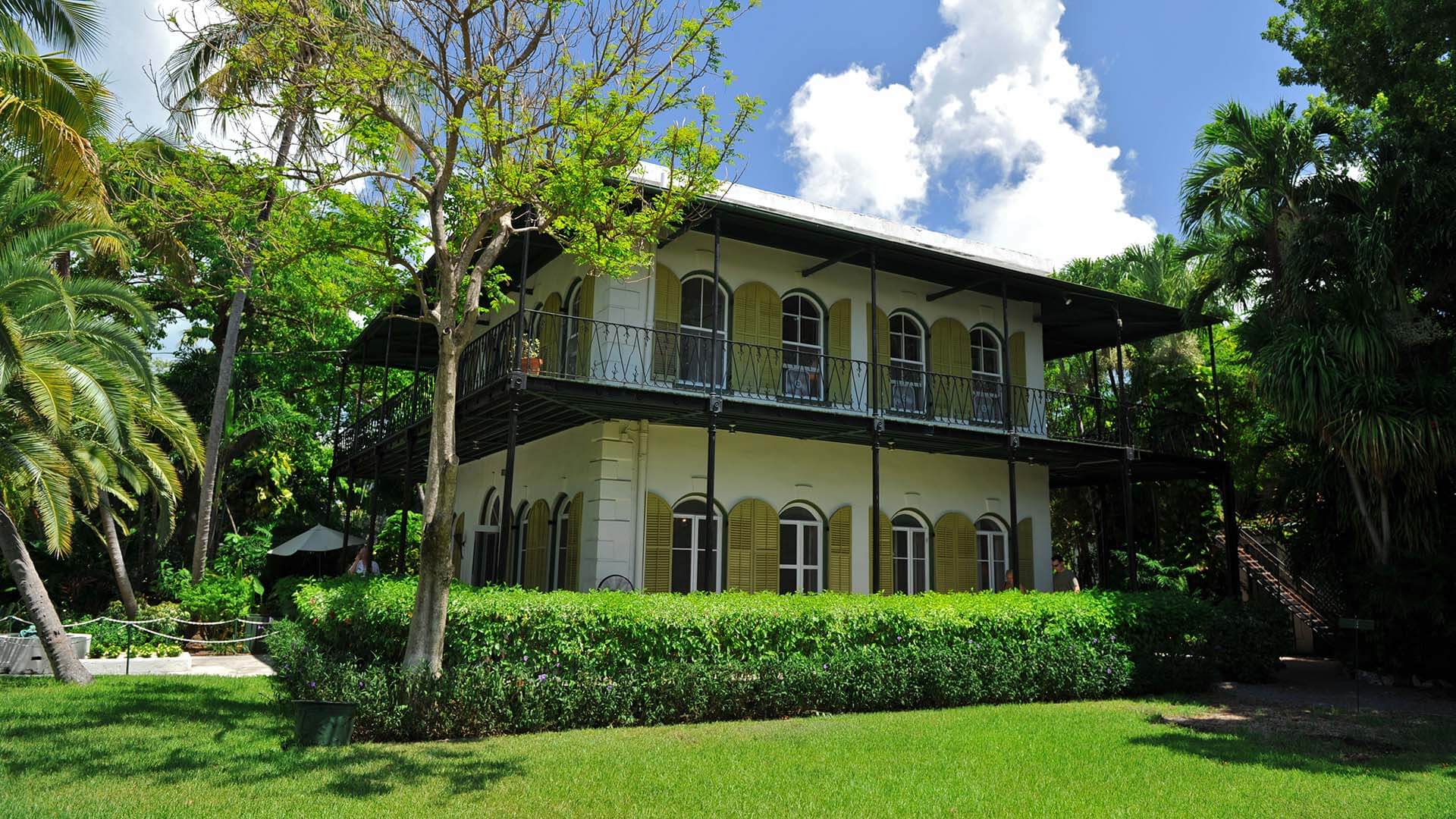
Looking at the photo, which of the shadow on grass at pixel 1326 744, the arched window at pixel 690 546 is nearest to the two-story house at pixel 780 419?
the arched window at pixel 690 546

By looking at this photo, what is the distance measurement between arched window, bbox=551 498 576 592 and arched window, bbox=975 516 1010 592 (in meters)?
7.48

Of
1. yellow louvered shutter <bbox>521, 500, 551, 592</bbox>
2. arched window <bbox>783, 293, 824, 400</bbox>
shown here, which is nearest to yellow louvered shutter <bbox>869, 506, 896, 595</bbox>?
arched window <bbox>783, 293, 824, 400</bbox>

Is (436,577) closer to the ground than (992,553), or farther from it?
closer to the ground

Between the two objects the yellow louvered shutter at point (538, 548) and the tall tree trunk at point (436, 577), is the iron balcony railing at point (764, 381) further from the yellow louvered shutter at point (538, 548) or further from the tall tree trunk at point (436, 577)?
the tall tree trunk at point (436, 577)

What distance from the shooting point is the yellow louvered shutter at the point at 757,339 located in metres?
13.9

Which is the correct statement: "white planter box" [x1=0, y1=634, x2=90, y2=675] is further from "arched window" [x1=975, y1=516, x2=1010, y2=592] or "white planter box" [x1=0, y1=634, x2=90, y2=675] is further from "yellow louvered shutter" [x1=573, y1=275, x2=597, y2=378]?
"arched window" [x1=975, y1=516, x2=1010, y2=592]

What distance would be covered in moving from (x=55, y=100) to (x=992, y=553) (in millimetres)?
16637

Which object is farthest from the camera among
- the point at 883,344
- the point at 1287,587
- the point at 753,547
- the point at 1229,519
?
the point at 1287,587

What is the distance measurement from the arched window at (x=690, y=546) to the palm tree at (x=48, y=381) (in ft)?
24.3

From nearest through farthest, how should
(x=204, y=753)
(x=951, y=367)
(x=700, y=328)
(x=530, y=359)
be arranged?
(x=204, y=753) → (x=530, y=359) → (x=700, y=328) → (x=951, y=367)

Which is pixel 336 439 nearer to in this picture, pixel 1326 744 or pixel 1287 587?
pixel 1326 744

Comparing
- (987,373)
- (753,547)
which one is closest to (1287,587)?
(987,373)

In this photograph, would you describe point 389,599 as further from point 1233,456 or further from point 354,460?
point 1233,456

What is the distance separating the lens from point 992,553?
16.5 meters
